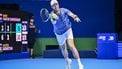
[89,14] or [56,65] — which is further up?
[89,14]

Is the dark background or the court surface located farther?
the dark background

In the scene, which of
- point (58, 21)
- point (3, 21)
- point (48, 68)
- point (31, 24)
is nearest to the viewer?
point (58, 21)

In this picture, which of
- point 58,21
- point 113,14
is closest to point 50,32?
point 113,14

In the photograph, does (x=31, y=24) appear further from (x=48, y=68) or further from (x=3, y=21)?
(x=48, y=68)

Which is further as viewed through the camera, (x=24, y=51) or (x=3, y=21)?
(x=24, y=51)

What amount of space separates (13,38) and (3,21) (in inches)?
32.5

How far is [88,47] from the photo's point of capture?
14680mm

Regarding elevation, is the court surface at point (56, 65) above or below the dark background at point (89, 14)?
below

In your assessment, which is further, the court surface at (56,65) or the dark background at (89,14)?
the dark background at (89,14)

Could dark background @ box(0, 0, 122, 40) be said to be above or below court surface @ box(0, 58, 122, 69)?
above

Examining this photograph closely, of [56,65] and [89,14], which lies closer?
[56,65]

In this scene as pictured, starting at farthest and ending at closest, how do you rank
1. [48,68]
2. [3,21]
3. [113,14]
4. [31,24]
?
[113,14]
[31,24]
[3,21]
[48,68]

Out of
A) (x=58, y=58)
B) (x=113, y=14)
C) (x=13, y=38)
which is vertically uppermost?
(x=113, y=14)

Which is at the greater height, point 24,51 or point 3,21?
point 3,21
